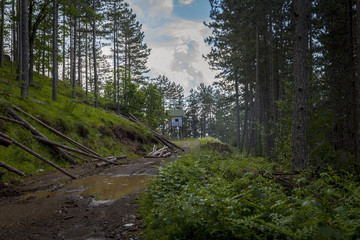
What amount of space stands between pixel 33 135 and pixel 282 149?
11840 millimetres

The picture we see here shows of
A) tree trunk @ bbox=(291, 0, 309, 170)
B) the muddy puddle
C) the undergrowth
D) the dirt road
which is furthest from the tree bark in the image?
the undergrowth

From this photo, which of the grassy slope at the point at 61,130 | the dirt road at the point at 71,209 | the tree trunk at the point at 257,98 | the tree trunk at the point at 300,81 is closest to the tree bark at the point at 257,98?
the tree trunk at the point at 257,98

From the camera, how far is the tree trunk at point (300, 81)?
723 centimetres

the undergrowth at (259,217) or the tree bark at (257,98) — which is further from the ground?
the tree bark at (257,98)

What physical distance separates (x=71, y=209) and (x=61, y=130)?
8.79m

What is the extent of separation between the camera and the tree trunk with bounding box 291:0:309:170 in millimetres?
7230

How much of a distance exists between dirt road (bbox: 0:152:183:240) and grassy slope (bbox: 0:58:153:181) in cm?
144

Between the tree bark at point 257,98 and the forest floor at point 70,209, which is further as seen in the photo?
the tree bark at point 257,98

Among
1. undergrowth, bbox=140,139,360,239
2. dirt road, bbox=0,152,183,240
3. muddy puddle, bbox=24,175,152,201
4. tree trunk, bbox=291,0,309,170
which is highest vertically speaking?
tree trunk, bbox=291,0,309,170

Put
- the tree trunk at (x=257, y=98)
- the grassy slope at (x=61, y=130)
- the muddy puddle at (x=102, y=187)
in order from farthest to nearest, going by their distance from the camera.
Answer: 1. the tree trunk at (x=257, y=98)
2. the grassy slope at (x=61, y=130)
3. the muddy puddle at (x=102, y=187)

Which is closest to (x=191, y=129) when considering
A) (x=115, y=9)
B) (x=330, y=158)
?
(x=115, y=9)

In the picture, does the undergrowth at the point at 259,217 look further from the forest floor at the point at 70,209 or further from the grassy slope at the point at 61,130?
the grassy slope at the point at 61,130

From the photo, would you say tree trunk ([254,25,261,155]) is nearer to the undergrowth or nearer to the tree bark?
the tree bark

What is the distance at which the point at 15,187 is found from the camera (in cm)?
675
